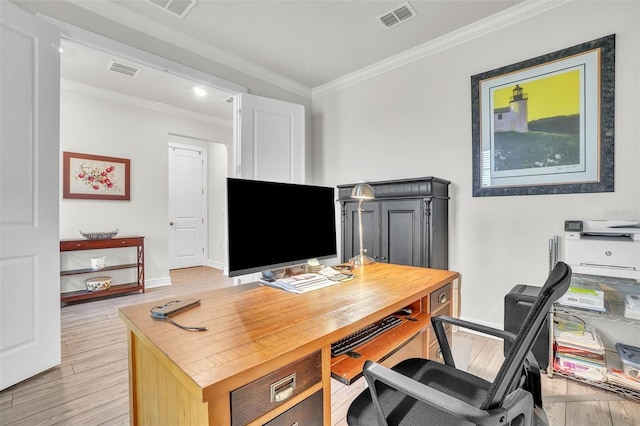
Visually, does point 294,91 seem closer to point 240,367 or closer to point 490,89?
point 490,89

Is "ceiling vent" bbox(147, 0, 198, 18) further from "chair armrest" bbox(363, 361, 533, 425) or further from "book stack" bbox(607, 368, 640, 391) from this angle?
"book stack" bbox(607, 368, 640, 391)

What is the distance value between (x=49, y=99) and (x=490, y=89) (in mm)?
3610

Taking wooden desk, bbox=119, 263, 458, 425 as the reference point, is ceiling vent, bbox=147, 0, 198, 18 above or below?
above

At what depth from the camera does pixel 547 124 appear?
2.33m

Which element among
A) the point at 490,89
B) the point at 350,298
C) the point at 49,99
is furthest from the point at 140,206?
the point at 490,89

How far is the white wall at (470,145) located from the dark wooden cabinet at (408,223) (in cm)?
25

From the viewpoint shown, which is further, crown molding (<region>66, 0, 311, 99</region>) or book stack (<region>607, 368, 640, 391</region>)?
crown molding (<region>66, 0, 311, 99</region>)

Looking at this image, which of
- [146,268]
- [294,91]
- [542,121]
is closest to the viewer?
[542,121]

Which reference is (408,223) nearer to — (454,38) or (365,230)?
(365,230)

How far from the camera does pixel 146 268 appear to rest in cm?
445

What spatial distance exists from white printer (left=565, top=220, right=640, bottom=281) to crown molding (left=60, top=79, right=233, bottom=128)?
17.3 ft

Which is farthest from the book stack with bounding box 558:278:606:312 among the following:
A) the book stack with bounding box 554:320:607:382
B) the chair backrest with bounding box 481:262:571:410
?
the chair backrest with bounding box 481:262:571:410

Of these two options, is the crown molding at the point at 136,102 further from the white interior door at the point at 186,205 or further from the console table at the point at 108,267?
the console table at the point at 108,267

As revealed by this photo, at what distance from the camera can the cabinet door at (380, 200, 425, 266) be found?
2631 millimetres
